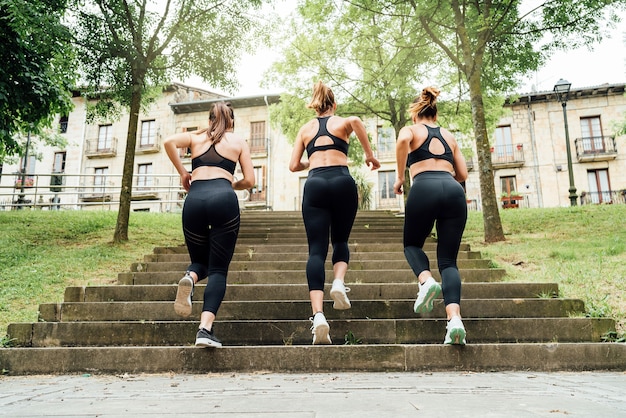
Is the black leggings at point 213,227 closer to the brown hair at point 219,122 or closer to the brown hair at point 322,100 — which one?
the brown hair at point 219,122

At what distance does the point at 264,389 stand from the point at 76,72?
10.7 m

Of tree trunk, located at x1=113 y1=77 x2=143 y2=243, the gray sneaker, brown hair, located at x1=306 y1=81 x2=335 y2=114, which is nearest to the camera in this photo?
the gray sneaker

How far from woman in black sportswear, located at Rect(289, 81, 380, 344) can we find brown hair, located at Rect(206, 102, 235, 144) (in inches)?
26.0

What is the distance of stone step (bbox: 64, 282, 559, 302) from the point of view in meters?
4.99

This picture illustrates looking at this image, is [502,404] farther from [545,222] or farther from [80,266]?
[545,222]

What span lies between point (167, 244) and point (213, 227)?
6559 millimetres

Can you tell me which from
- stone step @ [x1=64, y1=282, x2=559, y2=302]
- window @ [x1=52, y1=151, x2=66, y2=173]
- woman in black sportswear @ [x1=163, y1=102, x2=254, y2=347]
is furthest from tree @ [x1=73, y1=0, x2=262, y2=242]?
window @ [x1=52, y1=151, x2=66, y2=173]

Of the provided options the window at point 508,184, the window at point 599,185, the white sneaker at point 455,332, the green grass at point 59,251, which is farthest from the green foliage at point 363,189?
the white sneaker at point 455,332

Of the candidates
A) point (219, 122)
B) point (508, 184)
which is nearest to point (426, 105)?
point (219, 122)

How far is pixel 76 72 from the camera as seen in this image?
10.7m

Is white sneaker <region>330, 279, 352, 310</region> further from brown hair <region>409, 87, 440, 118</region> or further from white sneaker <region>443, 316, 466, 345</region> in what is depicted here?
brown hair <region>409, 87, 440, 118</region>

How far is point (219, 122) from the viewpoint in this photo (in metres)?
3.79

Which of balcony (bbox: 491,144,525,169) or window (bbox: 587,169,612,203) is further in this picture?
balcony (bbox: 491,144,525,169)

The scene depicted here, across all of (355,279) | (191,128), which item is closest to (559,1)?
(355,279)
